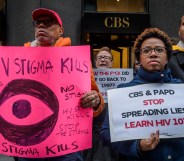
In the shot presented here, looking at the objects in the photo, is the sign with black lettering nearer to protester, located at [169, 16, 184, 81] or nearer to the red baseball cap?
protester, located at [169, 16, 184, 81]

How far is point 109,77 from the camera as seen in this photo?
6.62 m

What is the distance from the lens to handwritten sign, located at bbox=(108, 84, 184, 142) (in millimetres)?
2816

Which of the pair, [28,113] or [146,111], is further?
[28,113]

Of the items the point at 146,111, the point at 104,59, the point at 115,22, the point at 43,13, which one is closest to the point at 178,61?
the point at 146,111

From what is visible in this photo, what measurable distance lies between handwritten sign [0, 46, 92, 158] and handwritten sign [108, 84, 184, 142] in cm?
30

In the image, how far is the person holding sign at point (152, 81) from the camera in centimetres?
273

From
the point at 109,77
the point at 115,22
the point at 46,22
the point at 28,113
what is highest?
the point at 115,22

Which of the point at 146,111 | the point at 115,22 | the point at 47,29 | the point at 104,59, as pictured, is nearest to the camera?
the point at 146,111

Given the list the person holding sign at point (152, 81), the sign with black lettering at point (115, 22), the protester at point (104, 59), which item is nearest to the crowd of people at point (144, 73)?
the person holding sign at point (152, 81)

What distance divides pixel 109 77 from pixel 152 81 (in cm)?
370

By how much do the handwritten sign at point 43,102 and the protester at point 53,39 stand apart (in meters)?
0.07

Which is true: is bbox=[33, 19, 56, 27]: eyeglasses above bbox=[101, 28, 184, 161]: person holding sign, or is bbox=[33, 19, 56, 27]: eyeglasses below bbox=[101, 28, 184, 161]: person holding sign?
above

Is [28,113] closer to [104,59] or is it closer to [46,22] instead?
[46,22]

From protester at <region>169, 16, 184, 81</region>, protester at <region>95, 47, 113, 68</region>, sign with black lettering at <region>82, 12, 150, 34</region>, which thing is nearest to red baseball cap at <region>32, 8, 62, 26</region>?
protester at <region>169, 16, 184, 81</region>
